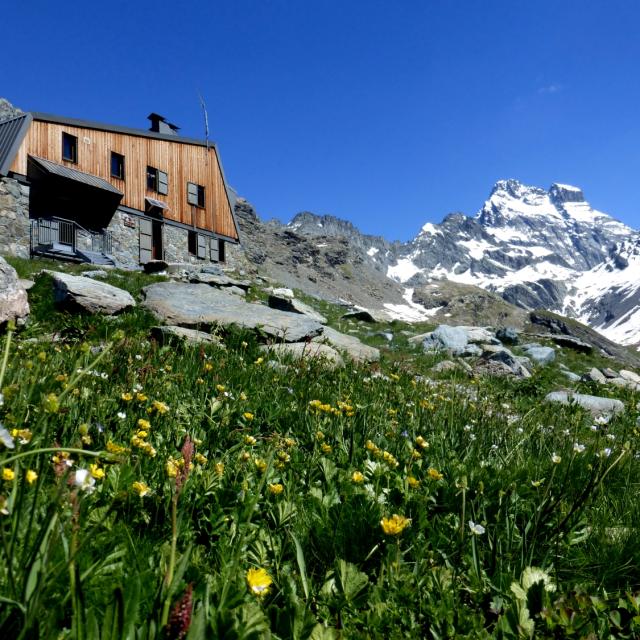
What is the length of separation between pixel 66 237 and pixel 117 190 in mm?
4855

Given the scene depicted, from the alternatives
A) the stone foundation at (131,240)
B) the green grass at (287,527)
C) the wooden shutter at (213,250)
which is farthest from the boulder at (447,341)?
the wooden shutter at (213,250)

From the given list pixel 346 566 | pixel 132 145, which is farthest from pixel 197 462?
pixel 132 145

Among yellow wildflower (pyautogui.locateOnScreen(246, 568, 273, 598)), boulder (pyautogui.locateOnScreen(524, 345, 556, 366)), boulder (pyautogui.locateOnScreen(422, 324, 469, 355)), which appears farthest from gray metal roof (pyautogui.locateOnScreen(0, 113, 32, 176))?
yellow wildflower (pyautogui.locateOnScreen(246, 568, 273, 598))

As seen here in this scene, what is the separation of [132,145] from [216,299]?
86.7 feet

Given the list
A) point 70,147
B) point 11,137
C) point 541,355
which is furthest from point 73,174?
point 541,355

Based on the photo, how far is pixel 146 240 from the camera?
106ft

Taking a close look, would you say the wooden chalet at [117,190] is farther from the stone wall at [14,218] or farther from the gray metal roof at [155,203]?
the stone wall at [14,218]

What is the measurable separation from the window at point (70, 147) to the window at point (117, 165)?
259 cm

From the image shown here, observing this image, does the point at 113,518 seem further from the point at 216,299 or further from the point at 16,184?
the point at 16,184

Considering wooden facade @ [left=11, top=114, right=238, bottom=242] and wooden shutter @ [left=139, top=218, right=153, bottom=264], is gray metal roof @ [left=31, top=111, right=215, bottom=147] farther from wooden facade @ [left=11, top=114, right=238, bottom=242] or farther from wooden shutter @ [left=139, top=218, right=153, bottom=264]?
wooden shutter @ [left=139, top=218, right=153, bottom=264]

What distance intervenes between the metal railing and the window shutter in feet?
26.0

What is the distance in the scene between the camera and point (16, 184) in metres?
24.6

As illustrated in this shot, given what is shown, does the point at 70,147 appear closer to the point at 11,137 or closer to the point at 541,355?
the point at 11,137

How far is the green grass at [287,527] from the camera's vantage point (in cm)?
132
